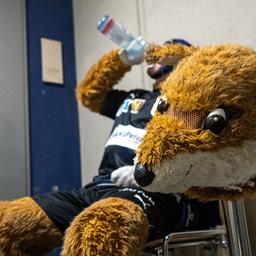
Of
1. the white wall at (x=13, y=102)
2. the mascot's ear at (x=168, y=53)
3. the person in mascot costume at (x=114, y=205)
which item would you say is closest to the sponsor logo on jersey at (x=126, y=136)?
the person in mascot costume at (x=114, y=205)

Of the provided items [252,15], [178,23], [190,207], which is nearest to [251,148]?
[190,207]

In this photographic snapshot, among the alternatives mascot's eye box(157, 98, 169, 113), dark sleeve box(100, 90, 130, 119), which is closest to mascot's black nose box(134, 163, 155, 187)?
mascot's eye box(157, 98, 169, 113)

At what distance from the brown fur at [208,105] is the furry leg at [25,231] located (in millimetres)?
407

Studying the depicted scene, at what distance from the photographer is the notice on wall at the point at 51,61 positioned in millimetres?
1832

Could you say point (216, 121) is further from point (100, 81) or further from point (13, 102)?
point (13, 102)

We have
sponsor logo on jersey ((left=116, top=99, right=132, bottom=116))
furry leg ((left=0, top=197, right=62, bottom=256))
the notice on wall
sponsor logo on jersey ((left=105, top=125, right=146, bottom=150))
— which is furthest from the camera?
the notice on wall

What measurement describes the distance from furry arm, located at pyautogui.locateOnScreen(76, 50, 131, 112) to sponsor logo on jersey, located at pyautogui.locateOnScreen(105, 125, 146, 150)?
200 millimetres

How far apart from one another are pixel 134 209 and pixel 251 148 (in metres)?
0.26

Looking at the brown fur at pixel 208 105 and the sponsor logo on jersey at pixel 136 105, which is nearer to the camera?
the brown fur at pixel 208 105

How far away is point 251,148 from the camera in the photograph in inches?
28.5

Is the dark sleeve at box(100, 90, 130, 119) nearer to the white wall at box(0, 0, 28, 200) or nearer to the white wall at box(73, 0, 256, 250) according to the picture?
the white wall at box(73, 0, 256, 250)

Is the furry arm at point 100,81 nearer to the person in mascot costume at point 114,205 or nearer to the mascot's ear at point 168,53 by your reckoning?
the person in mascot costume at point 114,205

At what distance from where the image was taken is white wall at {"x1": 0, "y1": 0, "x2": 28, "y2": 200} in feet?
5.43

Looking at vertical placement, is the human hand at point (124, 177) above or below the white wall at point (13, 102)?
below
